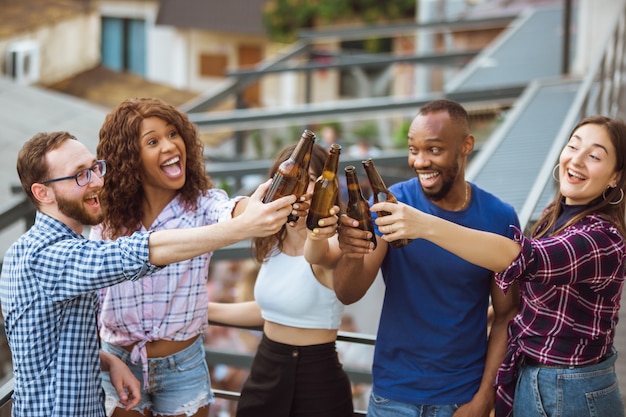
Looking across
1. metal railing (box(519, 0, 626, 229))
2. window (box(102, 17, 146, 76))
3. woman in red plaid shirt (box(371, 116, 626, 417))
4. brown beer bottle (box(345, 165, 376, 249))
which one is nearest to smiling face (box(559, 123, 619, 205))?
woman in red plaid shirt (box(371, 116, 626, 417))

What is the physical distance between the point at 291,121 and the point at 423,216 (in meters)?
5.39

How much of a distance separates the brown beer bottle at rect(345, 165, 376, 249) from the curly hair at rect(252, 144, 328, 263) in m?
0.55

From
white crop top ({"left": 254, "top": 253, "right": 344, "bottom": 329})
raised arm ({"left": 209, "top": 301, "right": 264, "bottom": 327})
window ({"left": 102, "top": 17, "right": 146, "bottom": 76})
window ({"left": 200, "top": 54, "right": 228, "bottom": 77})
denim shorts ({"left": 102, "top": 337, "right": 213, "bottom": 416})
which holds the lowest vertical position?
denim shorts ({"left": 102, "top": 337, "right": 213, "bottom": 416})

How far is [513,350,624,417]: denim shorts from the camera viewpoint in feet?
8.82

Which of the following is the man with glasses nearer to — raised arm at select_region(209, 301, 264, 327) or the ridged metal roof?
raised arm at select_region(209, 301, 264, 327)

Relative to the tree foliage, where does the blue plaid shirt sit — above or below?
below

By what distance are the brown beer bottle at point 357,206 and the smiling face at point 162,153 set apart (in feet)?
2.63

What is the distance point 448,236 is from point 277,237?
2.84ft

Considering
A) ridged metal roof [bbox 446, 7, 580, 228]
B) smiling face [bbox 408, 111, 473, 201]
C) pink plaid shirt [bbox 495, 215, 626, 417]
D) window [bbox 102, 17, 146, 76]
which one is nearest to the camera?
pink plaid shirt [bbox 495, 215, 626, 417]

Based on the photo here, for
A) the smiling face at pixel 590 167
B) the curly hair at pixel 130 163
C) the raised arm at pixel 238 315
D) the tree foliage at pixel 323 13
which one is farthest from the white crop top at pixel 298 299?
the tree foliage at pixel 323 13

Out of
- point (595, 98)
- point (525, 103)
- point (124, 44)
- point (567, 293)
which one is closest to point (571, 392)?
point (567, 293)

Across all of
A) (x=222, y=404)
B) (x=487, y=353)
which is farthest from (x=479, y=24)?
(x=487, y=353)

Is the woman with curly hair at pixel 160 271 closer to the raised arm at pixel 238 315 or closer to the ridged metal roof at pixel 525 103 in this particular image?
the raised arm at pixel 238 315

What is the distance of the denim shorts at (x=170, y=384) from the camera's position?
3127 millimetres
